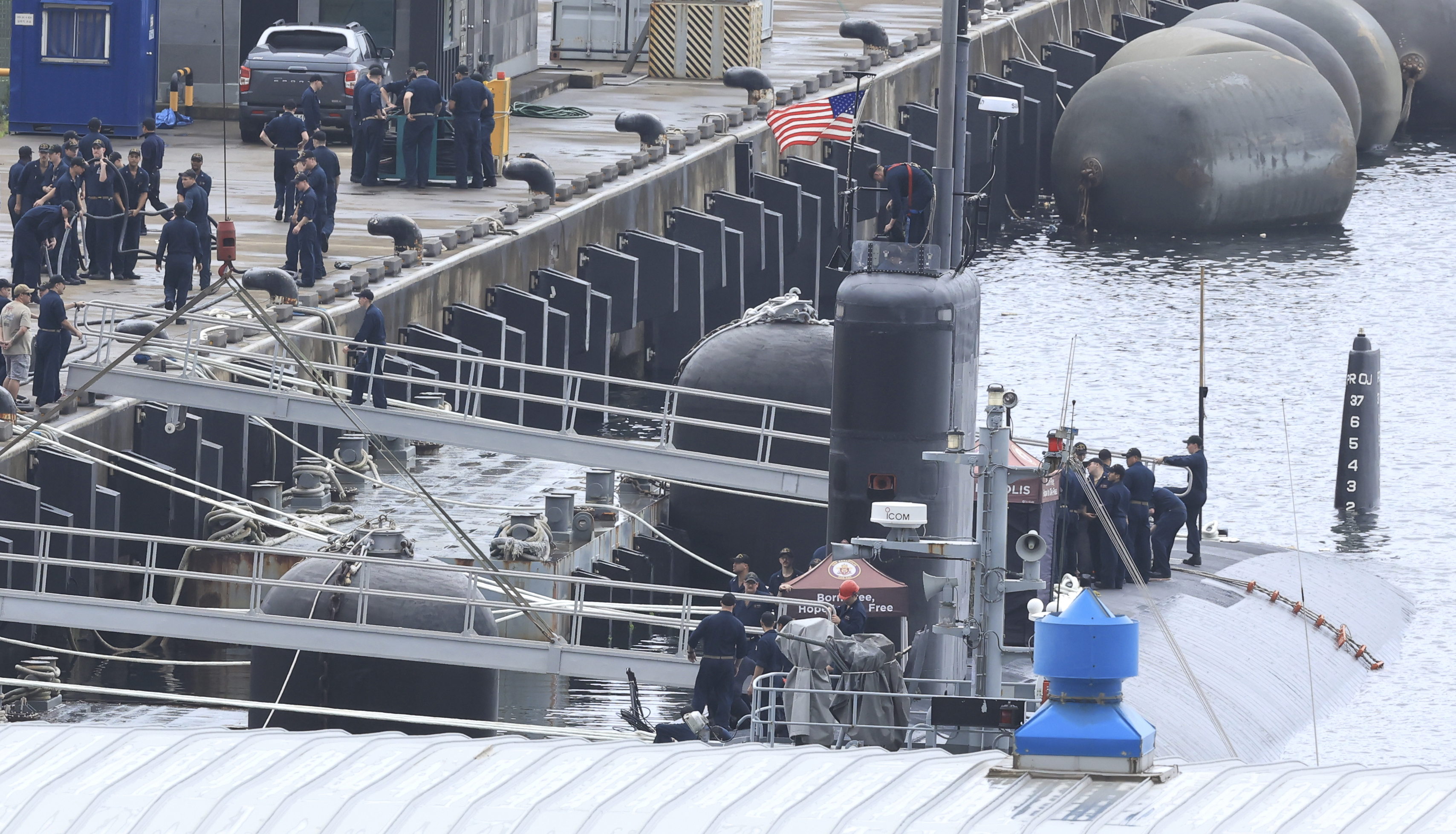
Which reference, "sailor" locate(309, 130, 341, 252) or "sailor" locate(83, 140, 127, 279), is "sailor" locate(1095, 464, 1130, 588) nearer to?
"sailor" locate(309, 130, 341, 252)

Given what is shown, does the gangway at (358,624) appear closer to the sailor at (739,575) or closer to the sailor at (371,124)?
the sailor at (739,575)

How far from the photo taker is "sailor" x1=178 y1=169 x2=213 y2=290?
31500 millimetres

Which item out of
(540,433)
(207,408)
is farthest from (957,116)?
(207,408)

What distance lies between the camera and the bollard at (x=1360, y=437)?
35094 millimetres

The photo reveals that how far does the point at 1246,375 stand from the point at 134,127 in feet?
67.1

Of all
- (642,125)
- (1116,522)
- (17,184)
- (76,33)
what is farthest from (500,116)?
(1116,522)

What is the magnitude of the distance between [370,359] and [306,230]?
16.1ft

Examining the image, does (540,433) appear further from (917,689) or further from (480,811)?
(480,811)

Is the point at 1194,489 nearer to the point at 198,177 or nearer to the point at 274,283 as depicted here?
the point at 274,283

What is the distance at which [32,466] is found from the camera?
25.2 m

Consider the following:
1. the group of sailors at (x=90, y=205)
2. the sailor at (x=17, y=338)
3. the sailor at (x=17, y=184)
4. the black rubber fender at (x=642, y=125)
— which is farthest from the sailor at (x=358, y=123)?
the sailor at (x=17, y=338)

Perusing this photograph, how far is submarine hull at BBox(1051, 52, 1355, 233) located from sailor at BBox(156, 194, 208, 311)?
99.2 ft

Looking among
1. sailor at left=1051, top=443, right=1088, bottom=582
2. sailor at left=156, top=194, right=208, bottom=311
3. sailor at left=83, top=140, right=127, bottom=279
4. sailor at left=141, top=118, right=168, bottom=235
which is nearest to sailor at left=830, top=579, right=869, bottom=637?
sailor at left=1051, top=443, right=1088, bottom=582

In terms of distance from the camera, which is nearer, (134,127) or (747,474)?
(747,474)
